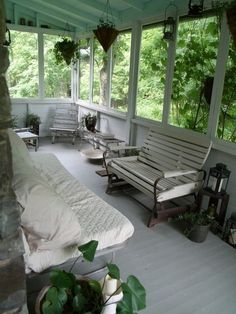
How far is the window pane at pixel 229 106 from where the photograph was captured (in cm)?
276

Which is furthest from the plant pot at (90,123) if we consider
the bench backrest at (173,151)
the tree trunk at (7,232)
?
the tree trunk at (7,232)

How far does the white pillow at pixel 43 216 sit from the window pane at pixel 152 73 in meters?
2.64

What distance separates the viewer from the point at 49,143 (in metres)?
5.97

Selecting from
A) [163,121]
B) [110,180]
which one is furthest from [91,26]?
[110,180]

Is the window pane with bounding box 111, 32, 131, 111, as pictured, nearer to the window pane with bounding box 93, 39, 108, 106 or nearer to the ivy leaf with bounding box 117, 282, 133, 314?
the window pane with bounding box 93, 39, 108, 106

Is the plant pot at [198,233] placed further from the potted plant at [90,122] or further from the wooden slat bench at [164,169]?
the potted plant at [90,122]

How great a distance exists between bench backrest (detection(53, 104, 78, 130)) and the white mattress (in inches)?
140

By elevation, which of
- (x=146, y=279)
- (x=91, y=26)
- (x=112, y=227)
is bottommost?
(x=146, y=279)

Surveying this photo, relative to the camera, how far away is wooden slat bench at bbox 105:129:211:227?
112 inches

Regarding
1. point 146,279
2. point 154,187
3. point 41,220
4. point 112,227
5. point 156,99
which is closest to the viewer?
point 41,220

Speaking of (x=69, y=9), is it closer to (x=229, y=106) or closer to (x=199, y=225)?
(x=229, y=106)

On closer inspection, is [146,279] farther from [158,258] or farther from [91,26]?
[91,26]

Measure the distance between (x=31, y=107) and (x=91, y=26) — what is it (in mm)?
2302

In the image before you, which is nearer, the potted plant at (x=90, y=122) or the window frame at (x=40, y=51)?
the potted plant at (x=90, y=122)
